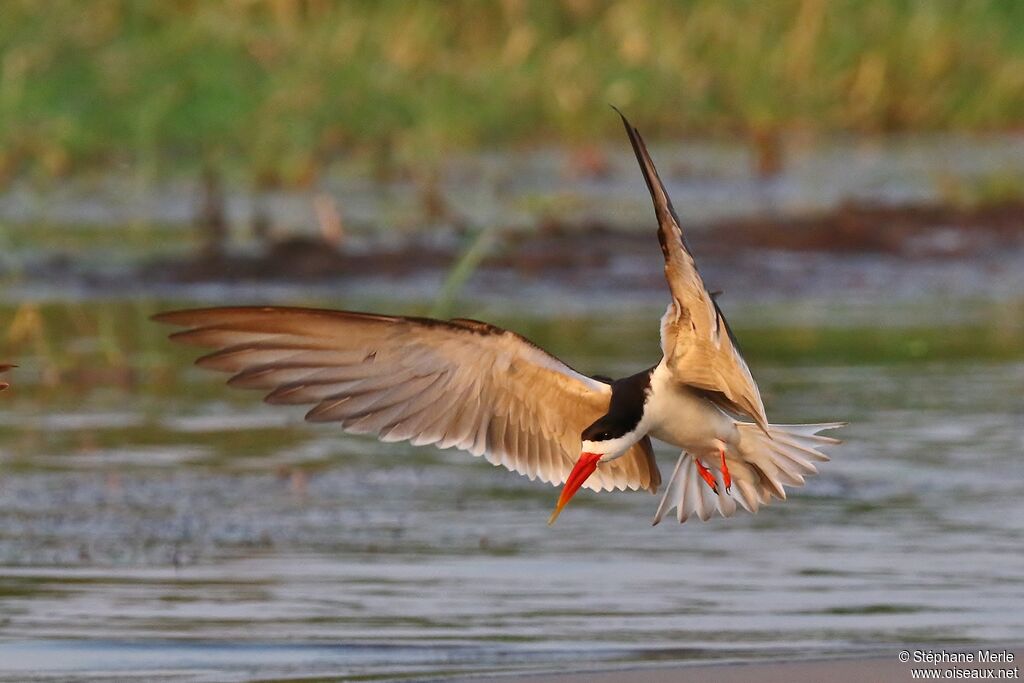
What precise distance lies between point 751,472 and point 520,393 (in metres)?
0.74

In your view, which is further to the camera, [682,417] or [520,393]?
[520,393]

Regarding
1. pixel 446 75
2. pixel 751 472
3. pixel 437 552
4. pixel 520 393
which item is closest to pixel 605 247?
pixel 446 75

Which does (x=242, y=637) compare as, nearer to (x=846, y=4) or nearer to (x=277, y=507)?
(x=277, y=507)

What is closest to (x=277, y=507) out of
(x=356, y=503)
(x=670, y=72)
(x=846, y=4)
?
(x=356, y=503)

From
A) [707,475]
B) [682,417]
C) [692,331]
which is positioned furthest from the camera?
[707,475]

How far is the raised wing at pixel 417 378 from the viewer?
6473 millimetres

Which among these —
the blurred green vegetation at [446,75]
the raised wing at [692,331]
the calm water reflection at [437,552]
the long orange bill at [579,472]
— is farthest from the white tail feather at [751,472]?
the blurred green vegetation at [446,75]

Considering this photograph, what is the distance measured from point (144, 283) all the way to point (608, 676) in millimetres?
8827

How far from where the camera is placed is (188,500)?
9.14 metres

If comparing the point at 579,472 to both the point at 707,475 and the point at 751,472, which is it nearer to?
the point at 707,475

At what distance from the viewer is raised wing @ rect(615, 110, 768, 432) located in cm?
579

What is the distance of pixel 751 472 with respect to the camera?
7.16 meters

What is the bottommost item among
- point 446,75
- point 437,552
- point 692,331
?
point 437,552

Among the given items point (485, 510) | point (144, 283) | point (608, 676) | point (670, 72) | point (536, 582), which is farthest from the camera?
point (670, 72)
